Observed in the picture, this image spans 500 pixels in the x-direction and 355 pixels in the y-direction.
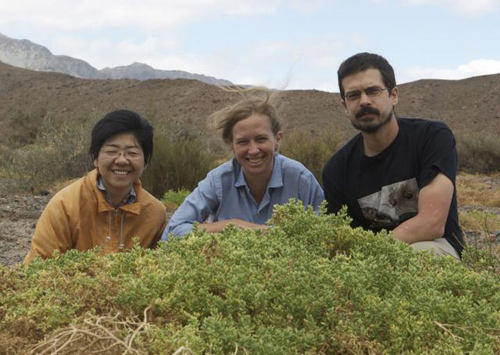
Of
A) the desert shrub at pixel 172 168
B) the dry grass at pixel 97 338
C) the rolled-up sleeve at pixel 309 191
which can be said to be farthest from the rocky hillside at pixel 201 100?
the dry grass at pixel 97 338

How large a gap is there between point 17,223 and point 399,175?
6.93 m

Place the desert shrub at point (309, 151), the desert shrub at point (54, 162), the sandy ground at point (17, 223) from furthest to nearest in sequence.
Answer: the desert shrub at point (309, 151) < the desert shrub at point (54, 162) < the sandy ground at point (17, 223)

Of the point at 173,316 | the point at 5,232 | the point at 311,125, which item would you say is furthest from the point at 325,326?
the point at 311,125

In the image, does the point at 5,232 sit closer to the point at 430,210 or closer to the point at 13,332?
the point at 430,210

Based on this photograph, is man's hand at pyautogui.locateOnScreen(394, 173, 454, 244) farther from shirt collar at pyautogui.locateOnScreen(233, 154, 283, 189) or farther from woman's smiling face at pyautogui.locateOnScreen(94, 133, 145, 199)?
woman's smiling face at pyautogui.locateOnScreen(94, 133, 145, 199)

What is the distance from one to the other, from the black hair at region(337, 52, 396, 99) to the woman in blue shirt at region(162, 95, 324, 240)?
626mm

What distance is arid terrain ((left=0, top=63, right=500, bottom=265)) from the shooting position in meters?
36.6

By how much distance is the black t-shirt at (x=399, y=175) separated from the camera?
4.43 metres

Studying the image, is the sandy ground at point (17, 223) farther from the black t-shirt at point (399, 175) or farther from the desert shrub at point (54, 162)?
the black t-shirt at point (399, 175)

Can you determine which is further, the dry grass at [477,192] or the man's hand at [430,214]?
the dry grass at [477,192]

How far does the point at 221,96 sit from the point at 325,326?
132ft

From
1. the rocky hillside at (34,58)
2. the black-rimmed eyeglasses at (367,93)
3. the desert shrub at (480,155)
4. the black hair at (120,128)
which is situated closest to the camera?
the black hair at (120,128)

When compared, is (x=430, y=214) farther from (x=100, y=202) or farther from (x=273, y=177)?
(x=100, y=202)

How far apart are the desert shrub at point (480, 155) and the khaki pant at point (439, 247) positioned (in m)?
15.6
